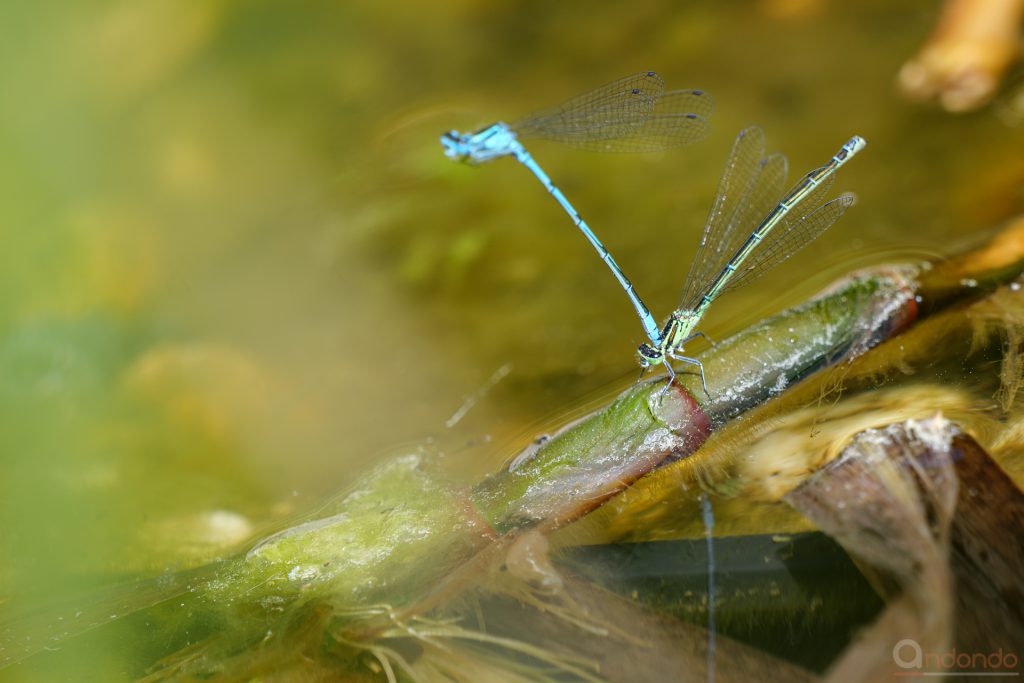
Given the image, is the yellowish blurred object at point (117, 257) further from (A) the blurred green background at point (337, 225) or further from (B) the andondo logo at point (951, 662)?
(B) the andondo logo at point (951, 662)

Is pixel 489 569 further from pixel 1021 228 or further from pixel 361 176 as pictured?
pixel 361 176

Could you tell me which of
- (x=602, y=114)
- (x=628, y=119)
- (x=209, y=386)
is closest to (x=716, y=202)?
(x=628, y=119)

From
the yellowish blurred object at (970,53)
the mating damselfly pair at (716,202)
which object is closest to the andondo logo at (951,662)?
the mating damselfly pair at (716,202)

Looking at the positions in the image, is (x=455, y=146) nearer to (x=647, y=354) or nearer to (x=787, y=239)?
(x=647, y=354)

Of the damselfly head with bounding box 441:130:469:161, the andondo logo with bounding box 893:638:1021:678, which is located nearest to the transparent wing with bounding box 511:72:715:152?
the damselfly head with bounding box 441:130:469:161

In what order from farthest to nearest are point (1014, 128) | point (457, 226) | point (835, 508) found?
point (457, 226) → point (1014, 128) → point (835, 508)

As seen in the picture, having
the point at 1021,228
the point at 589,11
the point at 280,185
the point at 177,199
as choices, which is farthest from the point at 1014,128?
the point at 177,199
